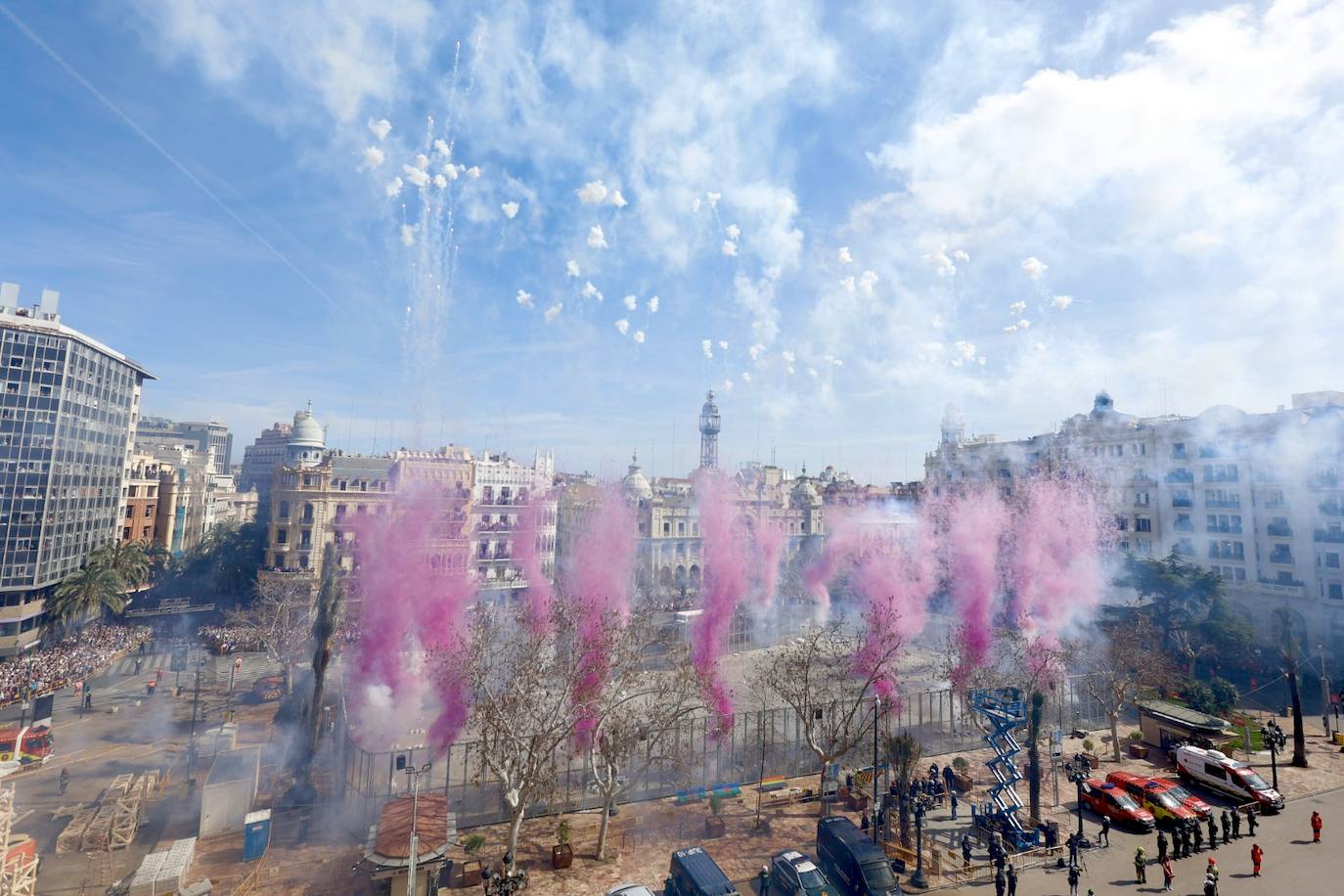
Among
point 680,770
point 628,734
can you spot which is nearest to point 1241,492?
point 680,770

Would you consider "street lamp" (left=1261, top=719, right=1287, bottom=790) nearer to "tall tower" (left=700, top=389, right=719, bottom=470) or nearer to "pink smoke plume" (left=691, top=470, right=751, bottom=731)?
"pink smoke plume" (left=691, top=470, right=751, bottom=731)

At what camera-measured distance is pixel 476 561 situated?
65.1 meters

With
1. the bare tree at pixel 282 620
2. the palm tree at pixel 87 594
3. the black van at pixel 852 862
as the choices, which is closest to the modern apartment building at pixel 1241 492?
the black van at pixel 852 862

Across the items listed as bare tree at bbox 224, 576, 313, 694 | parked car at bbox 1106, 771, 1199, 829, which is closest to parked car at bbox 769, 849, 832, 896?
parked car at bbox 1106, 771, 1199, 829

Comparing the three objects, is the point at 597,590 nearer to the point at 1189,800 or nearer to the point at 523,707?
the point at 523,707

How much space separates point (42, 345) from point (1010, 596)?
77.9 meters

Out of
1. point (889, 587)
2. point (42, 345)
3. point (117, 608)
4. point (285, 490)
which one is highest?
point (42, 345)

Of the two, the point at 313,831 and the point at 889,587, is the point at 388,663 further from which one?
the point at 889,587

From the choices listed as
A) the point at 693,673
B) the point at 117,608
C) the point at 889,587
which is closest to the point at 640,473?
the point at 889,587

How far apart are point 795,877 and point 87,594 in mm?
57287

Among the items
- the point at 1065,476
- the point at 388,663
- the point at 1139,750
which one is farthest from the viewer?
the point at 1065,476

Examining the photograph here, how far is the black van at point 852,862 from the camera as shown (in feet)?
58.2

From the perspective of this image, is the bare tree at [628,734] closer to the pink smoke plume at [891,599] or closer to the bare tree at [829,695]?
the bare tree at [829,695]

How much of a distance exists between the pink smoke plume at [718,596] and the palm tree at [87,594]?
46.1 m
